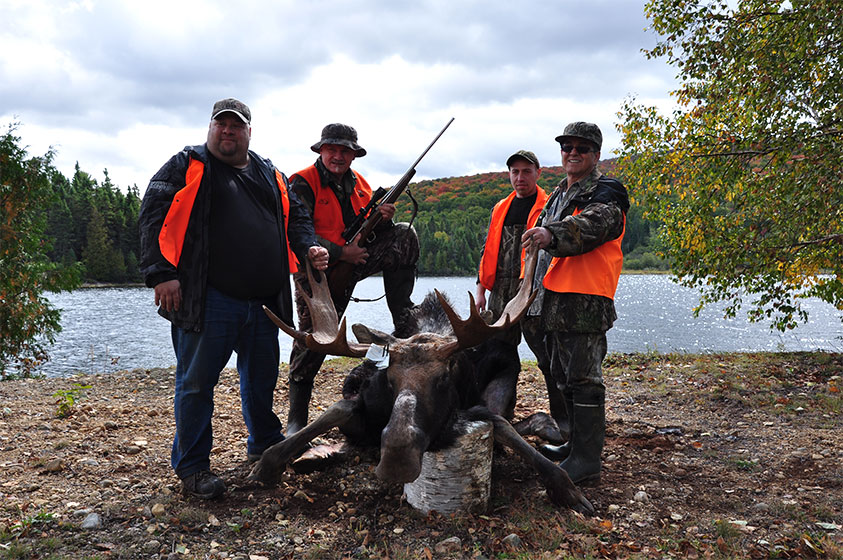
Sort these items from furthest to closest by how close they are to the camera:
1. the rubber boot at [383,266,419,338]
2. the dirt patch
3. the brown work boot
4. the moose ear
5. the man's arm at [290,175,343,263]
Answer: the rubber boot at [383,266,419,338], the man's arm at [290,175,343,263], the moose ear, the brown work boot, the dirt patch

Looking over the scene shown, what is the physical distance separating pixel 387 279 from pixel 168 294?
2.61 metres

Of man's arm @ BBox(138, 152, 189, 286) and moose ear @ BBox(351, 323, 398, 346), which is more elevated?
man's arm @ BBox(138, 152, 189, 286)

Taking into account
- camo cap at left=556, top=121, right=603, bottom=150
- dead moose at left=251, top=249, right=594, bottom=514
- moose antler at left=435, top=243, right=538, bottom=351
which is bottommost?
dead moose at left=251, top=249, right=594, bottom=514

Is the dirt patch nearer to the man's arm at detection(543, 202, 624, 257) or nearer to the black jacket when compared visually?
the black jacket

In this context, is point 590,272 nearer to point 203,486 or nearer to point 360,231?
point 360,231

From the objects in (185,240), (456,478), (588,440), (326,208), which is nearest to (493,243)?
(326,208)

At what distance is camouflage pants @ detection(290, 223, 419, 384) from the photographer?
5645mm

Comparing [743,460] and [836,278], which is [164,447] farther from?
[836,278]

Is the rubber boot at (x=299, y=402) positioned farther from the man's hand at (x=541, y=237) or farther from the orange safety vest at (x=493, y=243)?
the man's hand at (x=541, y=237)

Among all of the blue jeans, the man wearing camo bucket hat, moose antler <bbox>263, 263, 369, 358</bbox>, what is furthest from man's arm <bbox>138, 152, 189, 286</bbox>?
the man wearing camo bucket hat

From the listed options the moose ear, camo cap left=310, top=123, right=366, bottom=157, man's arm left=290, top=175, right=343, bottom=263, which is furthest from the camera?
man's arm left=290, top=175, right=343, bottom=263

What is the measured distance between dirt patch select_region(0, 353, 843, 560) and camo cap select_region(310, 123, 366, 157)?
3002 mm

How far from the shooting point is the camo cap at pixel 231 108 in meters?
4.42

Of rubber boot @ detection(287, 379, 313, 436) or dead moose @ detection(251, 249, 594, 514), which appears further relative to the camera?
rubber boot @ detection(287, 379, 313, 436)
